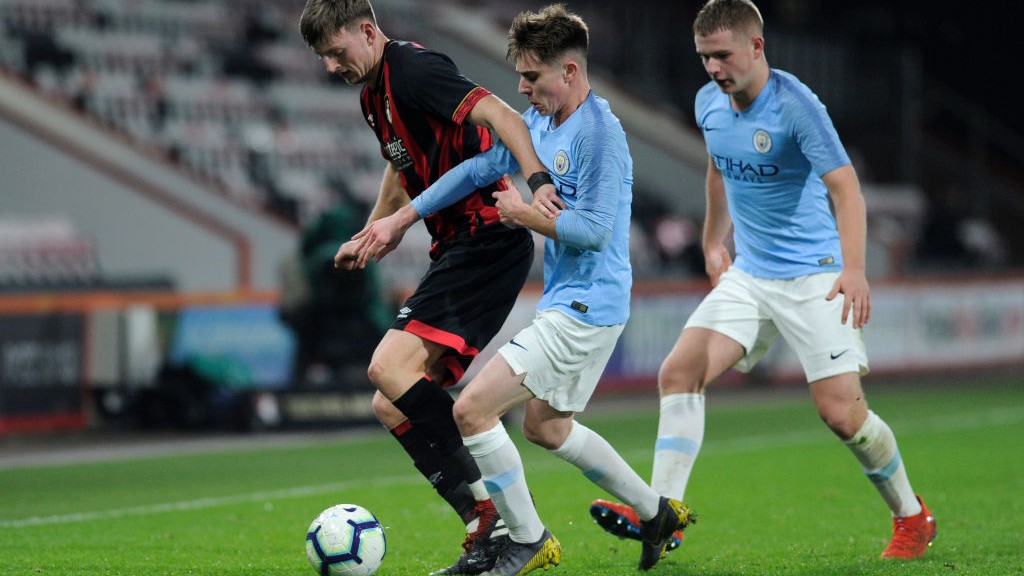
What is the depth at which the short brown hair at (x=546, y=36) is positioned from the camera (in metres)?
4.88

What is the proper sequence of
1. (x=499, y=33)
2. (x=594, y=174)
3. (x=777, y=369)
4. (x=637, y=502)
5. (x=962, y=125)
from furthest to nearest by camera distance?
(x=962, y=125) < (x=499, y=33) < (x=777, y=369) < (x=637, y=502) < (x=594, y=174)

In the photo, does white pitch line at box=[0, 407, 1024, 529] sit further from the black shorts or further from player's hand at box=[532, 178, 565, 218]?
player's hand at box=[532, 178, 565, 218]

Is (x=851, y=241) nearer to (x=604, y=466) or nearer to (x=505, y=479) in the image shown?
(x=604, y=466)

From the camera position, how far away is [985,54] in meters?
26.5

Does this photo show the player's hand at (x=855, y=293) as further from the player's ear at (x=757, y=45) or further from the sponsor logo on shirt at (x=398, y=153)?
the sponsor logo on shirt at (x=398, y=153)

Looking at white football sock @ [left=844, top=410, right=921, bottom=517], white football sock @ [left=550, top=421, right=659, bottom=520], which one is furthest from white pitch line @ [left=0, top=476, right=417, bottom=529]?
white football sock @ [left=844, top=410, right=921, bottom=517]

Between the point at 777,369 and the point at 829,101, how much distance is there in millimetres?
8011

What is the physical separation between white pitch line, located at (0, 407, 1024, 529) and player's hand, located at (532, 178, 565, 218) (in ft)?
11.3

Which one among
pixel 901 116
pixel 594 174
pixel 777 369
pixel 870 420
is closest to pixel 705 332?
pixel 870 420

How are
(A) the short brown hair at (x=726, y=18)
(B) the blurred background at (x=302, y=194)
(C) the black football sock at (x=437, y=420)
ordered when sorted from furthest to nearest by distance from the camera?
(B) the blurred background at (x=302, y=194) < (A) the short brown hair at (x=726, y=18) < (C) the black football sock at (x=437, y=420)

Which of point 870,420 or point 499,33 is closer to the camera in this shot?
point 870,420

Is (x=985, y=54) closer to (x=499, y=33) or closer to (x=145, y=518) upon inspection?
(x=499, y=33)

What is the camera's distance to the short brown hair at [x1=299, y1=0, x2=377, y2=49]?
16.4 feet

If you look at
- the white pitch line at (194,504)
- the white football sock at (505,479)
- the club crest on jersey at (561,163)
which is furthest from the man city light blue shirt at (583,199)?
the white pitch line at (194,504)
